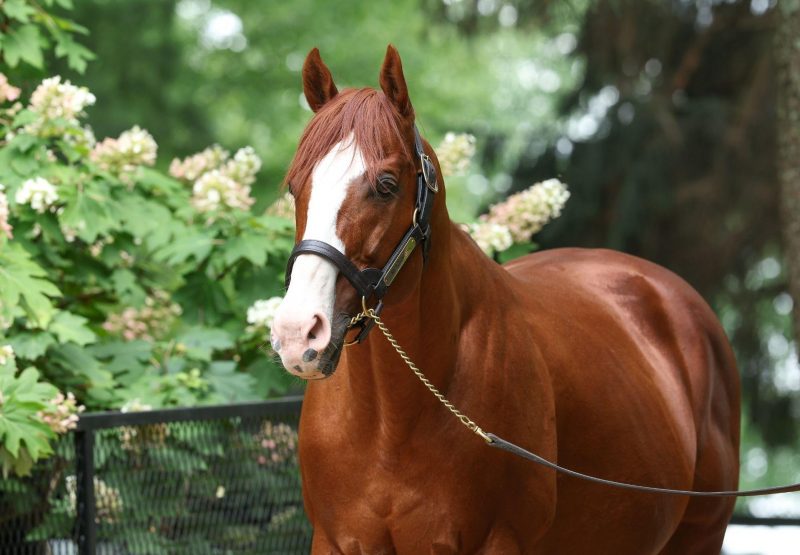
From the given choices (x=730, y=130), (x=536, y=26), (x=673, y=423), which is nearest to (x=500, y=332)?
(x=673, y=423)

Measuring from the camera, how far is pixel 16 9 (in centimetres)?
542

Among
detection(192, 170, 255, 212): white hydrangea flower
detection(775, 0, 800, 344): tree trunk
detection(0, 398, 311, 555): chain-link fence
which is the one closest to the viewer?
detection(0, 398, 311, 555): chain-link fence

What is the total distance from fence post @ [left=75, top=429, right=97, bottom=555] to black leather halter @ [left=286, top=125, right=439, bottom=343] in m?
2.06

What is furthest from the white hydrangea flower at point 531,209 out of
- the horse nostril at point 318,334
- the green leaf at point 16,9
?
the horse nostril at point 318,334

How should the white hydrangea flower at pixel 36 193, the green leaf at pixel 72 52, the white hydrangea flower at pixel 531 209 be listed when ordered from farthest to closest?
1. the white hydrangea flower at pixel 531 209
2. the green leaf at pixel 72 52
3. the white hydrangea flower at pixel 36 193

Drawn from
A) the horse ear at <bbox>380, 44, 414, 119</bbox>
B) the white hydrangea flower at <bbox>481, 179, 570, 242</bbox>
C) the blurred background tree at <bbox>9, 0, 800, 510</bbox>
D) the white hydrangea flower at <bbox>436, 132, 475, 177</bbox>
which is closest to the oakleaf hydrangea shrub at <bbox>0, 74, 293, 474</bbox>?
the white hydrangea flower at <bbox>436, 132, 475, 177</bbox>

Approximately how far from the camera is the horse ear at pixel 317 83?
10.6 feet

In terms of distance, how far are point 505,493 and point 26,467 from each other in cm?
194

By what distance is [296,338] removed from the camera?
105 inches

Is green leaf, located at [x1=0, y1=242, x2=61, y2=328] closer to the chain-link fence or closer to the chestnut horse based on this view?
the chain-link fence

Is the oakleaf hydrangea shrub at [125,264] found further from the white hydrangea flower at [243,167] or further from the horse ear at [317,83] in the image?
the horse ear at [317,83]

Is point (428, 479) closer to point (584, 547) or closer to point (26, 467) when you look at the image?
point (584, 547)

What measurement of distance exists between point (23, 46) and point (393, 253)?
326cm

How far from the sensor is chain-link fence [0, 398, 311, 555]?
186 inches
